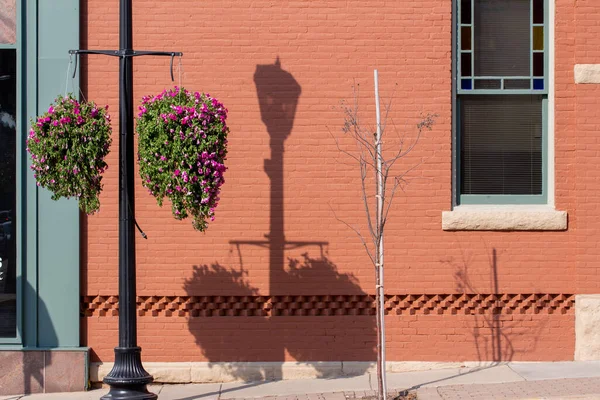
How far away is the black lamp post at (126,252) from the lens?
8594 mm

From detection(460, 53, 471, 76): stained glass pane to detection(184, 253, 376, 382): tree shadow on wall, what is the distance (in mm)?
2880

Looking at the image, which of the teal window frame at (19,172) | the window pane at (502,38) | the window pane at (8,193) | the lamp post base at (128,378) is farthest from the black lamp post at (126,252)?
the window pane at (502,38)

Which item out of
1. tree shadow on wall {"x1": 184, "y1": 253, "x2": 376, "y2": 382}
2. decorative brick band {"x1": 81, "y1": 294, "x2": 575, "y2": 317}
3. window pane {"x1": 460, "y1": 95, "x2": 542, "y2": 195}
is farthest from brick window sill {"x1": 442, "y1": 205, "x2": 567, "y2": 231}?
tree shadow on wall {"x1": 184, "y1": 253, "x2": 376, "y2": 382}

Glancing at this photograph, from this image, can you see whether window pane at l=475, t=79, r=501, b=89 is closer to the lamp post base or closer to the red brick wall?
the red brick wall

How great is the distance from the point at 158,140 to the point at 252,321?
9.62 feet

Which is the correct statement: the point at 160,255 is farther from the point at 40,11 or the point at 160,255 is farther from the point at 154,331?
the point at 40,11

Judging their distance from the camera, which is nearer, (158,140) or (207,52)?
(158,140)

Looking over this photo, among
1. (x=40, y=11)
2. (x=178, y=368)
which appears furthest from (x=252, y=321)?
(x=40, y=11)

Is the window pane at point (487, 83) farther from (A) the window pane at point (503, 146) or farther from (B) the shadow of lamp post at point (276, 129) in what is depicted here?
(B) the shadow of lamp post at point (276, 129)

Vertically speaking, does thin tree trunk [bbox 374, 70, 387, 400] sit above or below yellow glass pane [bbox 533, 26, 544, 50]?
below

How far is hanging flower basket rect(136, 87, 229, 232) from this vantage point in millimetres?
8727

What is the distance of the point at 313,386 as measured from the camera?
10.2m

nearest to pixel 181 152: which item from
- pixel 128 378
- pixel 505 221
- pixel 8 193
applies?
pixel 128 378

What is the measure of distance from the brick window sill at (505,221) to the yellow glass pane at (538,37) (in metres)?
2.07
